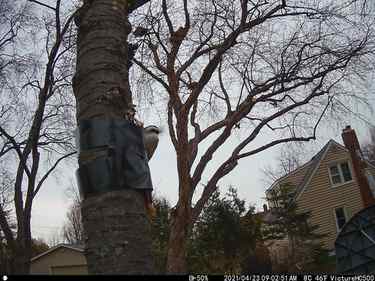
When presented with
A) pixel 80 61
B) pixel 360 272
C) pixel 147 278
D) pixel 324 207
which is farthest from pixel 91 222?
pixel 324 207

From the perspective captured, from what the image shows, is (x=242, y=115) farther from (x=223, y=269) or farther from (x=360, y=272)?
(x=223, y=269)

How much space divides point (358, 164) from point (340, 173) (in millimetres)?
4600

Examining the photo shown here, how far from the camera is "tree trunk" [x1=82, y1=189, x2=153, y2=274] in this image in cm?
142

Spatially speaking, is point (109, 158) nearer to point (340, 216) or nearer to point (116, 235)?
point (116, 235)

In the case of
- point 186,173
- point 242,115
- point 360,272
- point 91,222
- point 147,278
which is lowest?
point 360,272

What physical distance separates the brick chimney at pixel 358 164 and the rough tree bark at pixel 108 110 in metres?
18.5

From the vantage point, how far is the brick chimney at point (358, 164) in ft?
59.4

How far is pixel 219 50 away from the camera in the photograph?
9430 millimetres

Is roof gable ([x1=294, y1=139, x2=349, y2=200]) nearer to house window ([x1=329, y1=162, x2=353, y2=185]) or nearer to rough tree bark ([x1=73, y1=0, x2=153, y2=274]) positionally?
house window ([x1=329, y1=162, x2=353, y2=185])

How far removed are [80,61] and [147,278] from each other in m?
1.05

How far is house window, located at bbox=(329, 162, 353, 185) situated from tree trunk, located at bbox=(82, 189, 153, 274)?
2400cm

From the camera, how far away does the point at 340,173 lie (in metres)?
23.6

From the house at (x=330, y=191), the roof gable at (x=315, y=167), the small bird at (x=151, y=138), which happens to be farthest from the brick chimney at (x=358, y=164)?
the small bird at (x=151, y=138)

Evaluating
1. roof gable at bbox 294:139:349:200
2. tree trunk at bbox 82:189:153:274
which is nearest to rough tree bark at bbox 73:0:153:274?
tree trunk at bbox 82:189:153:274
